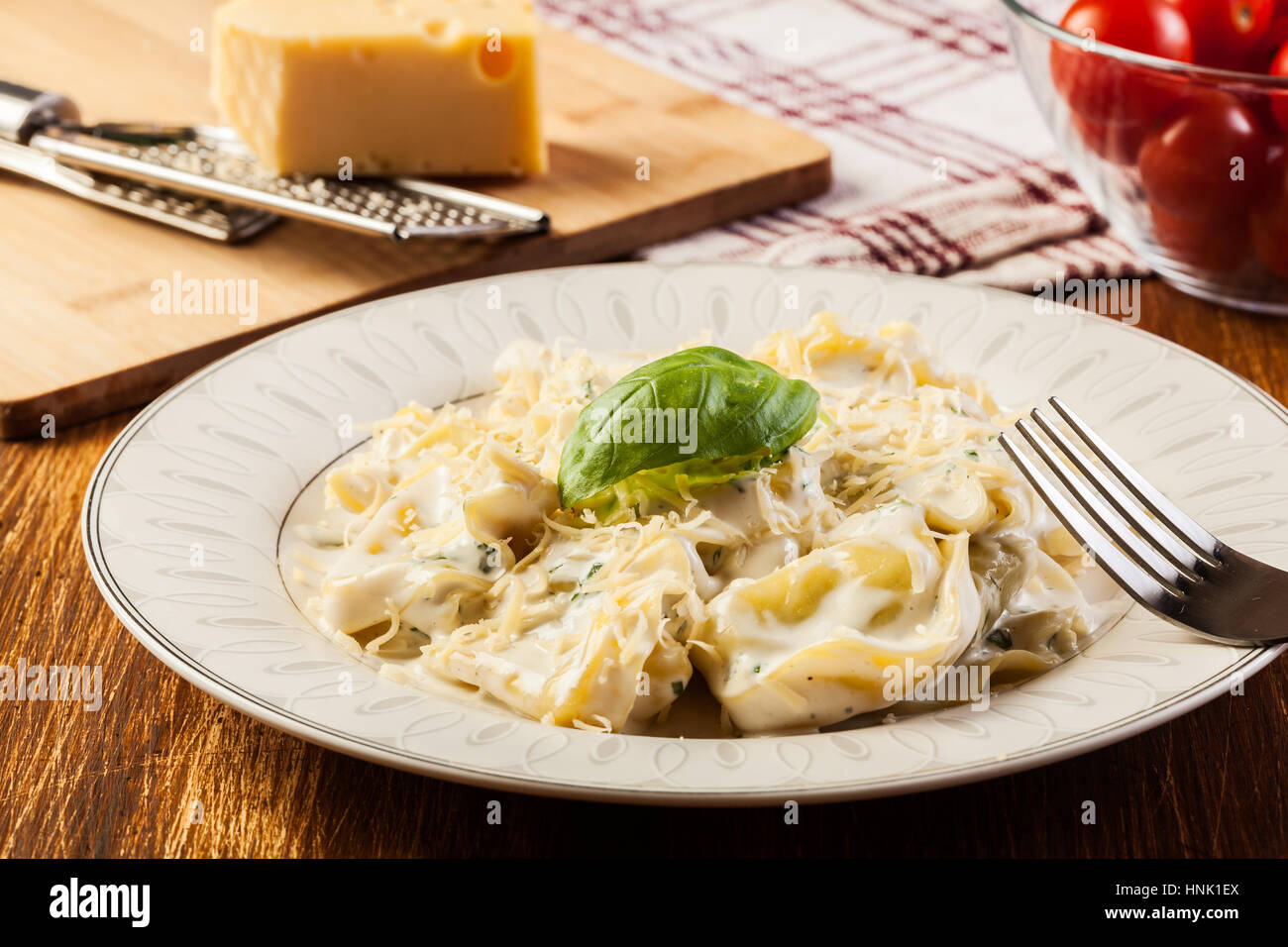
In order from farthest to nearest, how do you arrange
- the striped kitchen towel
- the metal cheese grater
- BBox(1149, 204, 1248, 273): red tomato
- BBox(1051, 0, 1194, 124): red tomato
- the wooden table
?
the striped kitchen towel
the metal cheese grater
BBox(1149, 204, 1248, 273): red tomato
BBox(1051, 0, 1194, 124): red tomato
the wooden table

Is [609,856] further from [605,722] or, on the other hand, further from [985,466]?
[985,466]

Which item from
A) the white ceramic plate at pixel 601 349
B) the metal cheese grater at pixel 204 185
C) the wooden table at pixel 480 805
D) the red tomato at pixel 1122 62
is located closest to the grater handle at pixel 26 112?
the metal cheese grater at pixel 204 185

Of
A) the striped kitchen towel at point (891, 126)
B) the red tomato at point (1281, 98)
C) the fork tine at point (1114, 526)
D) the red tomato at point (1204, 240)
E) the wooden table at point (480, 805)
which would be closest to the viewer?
the wooden table at point (480, 805)

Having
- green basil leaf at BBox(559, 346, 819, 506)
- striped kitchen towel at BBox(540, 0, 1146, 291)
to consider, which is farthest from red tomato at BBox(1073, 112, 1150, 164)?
green basil leaf at BBox(559, 346, 819, 506)

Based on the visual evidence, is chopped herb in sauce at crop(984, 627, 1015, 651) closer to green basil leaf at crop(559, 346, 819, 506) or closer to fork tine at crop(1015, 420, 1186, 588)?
fork tine at crop(1015, 420, 1186, 588)

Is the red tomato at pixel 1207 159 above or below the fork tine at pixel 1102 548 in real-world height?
above

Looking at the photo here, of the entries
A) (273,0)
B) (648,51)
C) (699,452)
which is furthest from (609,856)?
(648,51)

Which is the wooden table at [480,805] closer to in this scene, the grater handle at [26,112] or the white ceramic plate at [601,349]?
the white ceramic plate at [601,349]
